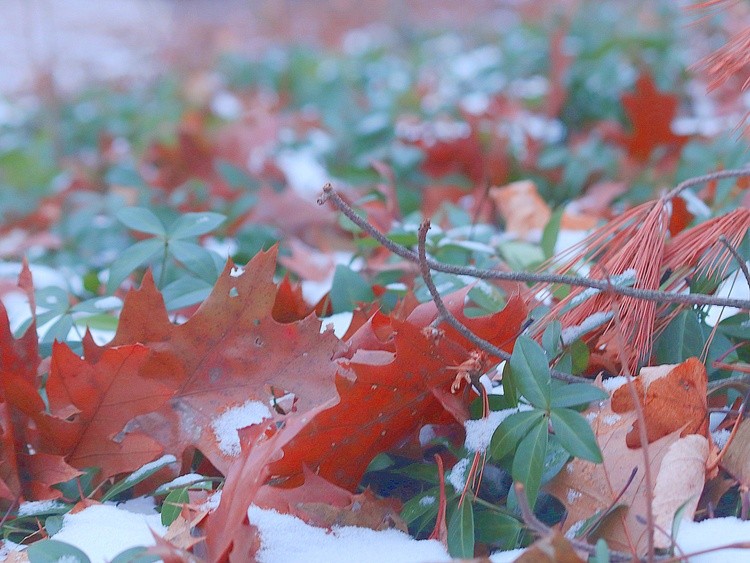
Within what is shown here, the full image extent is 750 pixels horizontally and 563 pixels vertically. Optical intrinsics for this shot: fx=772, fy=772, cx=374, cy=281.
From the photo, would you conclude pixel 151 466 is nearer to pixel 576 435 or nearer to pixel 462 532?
pixel 462 532

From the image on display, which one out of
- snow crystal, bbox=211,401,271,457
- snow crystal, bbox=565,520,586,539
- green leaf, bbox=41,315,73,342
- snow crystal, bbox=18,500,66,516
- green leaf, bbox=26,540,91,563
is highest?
green leaf, bbox=41,315,73,342

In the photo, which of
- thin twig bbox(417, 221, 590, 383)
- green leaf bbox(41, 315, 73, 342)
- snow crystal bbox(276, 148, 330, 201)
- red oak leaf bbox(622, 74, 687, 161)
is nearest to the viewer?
thin twig bbox(417, 221, 590, 383)

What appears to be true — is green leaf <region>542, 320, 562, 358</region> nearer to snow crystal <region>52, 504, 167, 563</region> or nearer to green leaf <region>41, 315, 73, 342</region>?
snow crystal <region>52, 504, 167, 563</region>

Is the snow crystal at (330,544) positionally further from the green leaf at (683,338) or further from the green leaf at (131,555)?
the green leaf at (683,338)

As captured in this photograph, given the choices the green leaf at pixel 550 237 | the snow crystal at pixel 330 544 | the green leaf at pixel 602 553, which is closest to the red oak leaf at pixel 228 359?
the snow crystal at pixel 330 544

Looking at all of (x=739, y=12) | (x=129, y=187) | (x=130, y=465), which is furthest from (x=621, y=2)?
(x=130, y=465)

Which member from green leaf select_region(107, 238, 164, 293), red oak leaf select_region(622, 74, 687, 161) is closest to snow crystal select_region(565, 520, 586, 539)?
green leaf select_region(107, 238, 164, 293)

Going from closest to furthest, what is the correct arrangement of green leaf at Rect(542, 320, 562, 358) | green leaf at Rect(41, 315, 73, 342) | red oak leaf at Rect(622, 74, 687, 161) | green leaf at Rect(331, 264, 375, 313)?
green leaf at Rect(542, 320, 562, 358)
green leaf at Rect(41, 315, 73, 342)
green leaf at Rect(331, 264, 375, 313)
red oak leaf at Rect(622, 74, 687, 161)

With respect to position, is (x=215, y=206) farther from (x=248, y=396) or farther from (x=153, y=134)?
(x=153, y=134)
